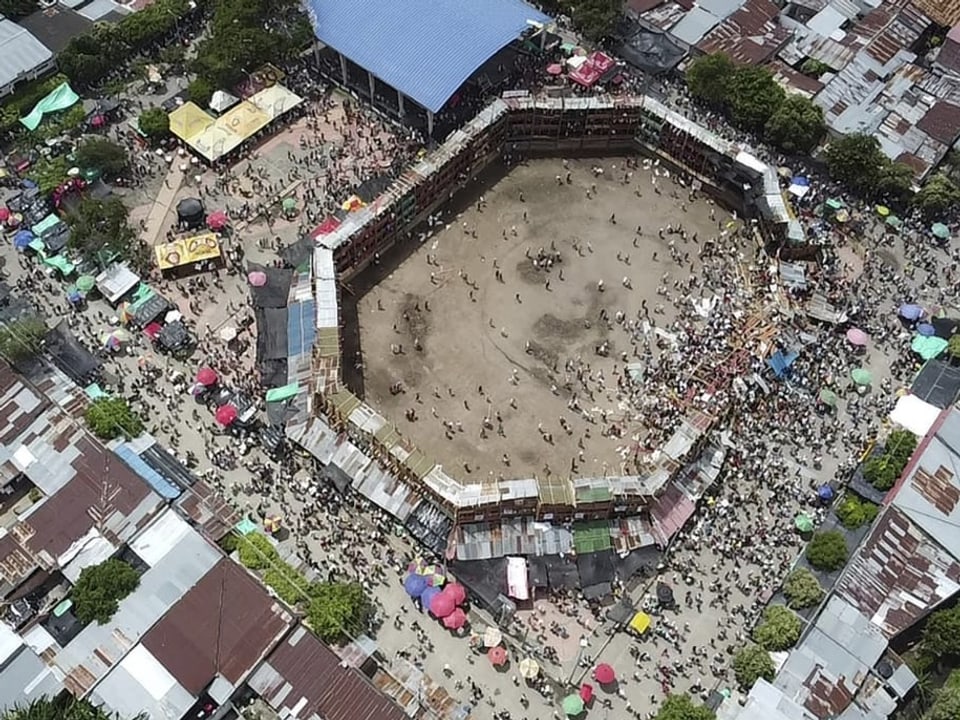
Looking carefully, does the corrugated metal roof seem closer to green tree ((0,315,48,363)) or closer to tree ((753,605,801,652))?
green tree ((0,315,48,363))

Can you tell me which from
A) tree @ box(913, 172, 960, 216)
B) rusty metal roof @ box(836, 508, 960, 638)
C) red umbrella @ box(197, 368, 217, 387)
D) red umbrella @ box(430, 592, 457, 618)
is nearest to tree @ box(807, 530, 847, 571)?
rusty metal roof @ box(836, 508, 960, 638)

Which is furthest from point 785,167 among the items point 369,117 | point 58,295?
point 58,295

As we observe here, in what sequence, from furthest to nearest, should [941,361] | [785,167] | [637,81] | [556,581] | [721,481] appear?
[637,81], [785,167], [941,361], [721,481], [556,581]

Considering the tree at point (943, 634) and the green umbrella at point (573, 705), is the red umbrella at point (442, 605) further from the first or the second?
the tree at point (943, 634)

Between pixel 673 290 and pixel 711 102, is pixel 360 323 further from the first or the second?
pixel 711 102

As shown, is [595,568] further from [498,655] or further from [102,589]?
[102,589]

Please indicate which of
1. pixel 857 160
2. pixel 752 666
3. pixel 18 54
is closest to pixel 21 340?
pixel 18 54

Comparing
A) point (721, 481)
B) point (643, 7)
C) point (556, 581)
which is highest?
point (643, 7)
